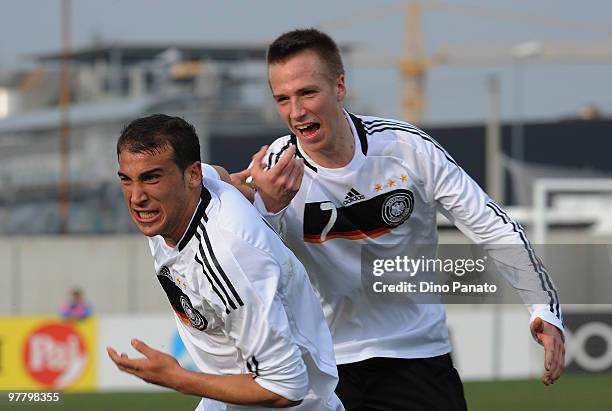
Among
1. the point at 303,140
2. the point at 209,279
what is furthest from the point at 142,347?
the point at 303,140

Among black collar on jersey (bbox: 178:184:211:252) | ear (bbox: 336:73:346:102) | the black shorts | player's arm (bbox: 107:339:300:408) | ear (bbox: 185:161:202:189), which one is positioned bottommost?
the black shorts

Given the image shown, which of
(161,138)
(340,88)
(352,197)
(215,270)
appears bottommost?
(215,270)

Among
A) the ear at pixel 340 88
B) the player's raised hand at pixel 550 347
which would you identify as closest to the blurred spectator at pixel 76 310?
the ear at pixel 340 88

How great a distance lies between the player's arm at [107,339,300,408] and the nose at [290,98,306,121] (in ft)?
4.83

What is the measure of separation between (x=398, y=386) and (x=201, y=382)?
6.14 feet

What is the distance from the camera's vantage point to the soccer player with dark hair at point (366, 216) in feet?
→ 19.4

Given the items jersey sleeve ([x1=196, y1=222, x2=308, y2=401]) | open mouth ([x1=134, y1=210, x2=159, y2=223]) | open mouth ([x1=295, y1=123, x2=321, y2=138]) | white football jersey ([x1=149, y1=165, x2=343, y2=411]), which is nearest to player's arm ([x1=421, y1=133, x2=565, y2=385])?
open mouth ([x1=295, y1=123, x2=321, y2=138])

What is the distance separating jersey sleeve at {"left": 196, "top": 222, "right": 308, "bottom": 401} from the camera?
474 cm

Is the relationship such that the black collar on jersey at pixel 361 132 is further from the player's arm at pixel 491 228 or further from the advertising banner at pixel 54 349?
the advertising banner at pixel 54 349

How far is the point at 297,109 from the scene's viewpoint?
19.2 ft

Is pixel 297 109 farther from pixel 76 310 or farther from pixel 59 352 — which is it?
pixel 76 310

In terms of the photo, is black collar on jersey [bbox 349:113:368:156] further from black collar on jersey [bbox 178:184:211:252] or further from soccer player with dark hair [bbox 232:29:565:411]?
black collar on jersey [bbox 178:184:211:252]

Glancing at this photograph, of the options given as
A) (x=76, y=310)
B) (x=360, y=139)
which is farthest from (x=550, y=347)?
(x=76, y=310)

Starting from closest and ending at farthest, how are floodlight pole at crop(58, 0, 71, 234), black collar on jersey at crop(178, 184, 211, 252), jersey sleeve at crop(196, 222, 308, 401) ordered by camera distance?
jersey sleeve at crop(196, 222, 308, 401) → black collar on jersey at crop(178, 184, 211, 252) → floodlight pole at crop(58, 0, 71, 234)
